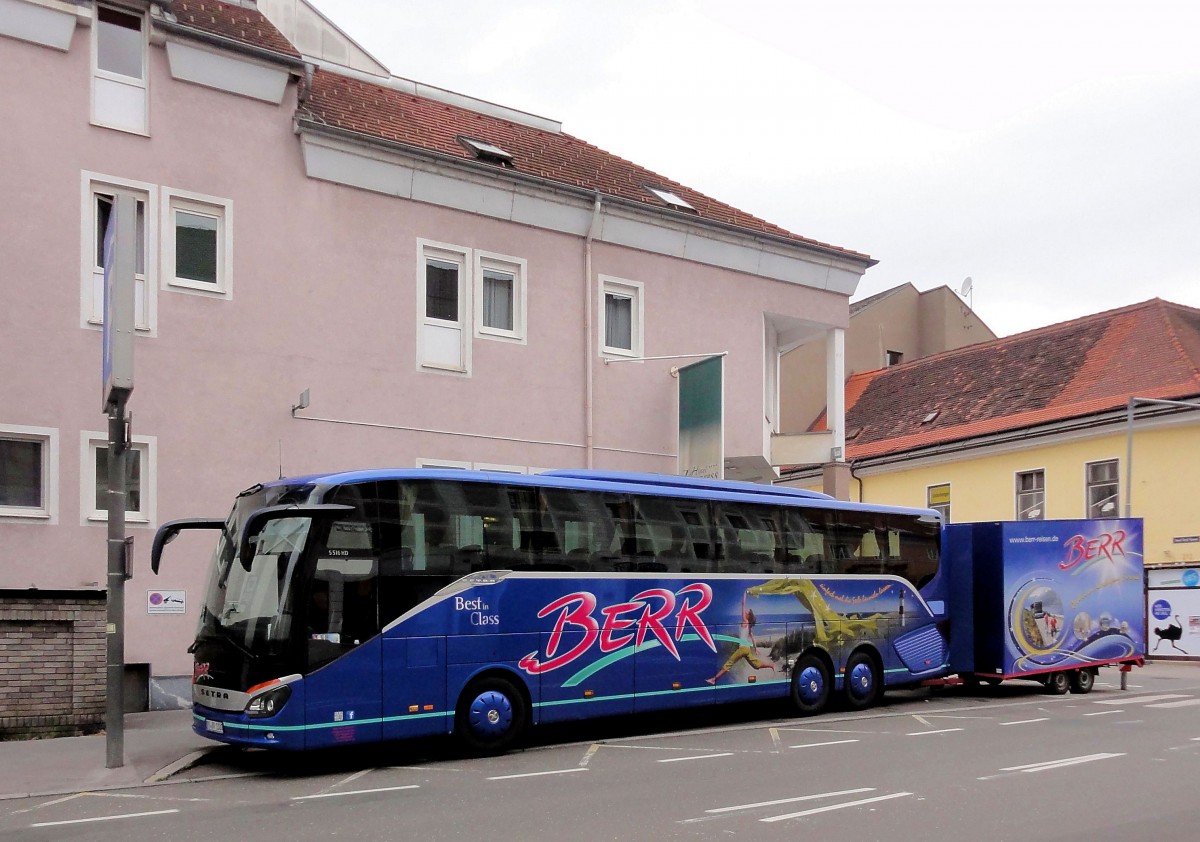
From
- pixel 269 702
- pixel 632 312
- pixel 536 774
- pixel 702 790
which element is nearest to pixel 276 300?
pixel 632 312

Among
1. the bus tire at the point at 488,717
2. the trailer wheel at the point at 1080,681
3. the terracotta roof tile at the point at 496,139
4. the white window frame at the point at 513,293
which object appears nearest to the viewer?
the bus tire at the point at 488,717

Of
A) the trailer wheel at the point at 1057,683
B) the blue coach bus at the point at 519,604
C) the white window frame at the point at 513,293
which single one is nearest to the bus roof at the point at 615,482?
the blue coach bus at the point at 519,604

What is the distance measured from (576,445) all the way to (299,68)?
806 centimetres

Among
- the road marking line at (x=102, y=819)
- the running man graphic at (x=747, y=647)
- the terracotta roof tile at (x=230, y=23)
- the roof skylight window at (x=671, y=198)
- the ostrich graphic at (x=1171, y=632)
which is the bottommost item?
the ostrich graphic at (x=1171, y=632)

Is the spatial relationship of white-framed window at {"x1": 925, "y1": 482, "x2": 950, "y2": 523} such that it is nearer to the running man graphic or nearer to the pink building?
the pink building

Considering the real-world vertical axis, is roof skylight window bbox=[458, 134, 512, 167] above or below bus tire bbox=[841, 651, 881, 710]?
above

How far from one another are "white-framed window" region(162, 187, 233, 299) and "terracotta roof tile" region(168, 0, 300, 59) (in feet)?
8.47

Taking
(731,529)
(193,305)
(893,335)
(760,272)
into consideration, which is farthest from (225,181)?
(893,335)

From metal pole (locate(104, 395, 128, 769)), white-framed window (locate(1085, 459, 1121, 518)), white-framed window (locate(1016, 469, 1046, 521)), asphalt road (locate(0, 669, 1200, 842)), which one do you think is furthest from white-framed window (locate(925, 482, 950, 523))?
metal pole (locate(104, 395, 128, 769))

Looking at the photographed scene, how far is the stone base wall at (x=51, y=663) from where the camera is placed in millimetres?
16045

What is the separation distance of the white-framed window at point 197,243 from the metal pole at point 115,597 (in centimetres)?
614

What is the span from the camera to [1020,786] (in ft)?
38.9

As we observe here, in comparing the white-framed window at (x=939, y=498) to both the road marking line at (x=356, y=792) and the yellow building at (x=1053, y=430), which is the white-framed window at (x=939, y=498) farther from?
the road marking line at (x=356, y=792)

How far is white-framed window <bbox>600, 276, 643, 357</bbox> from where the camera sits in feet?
80.0
